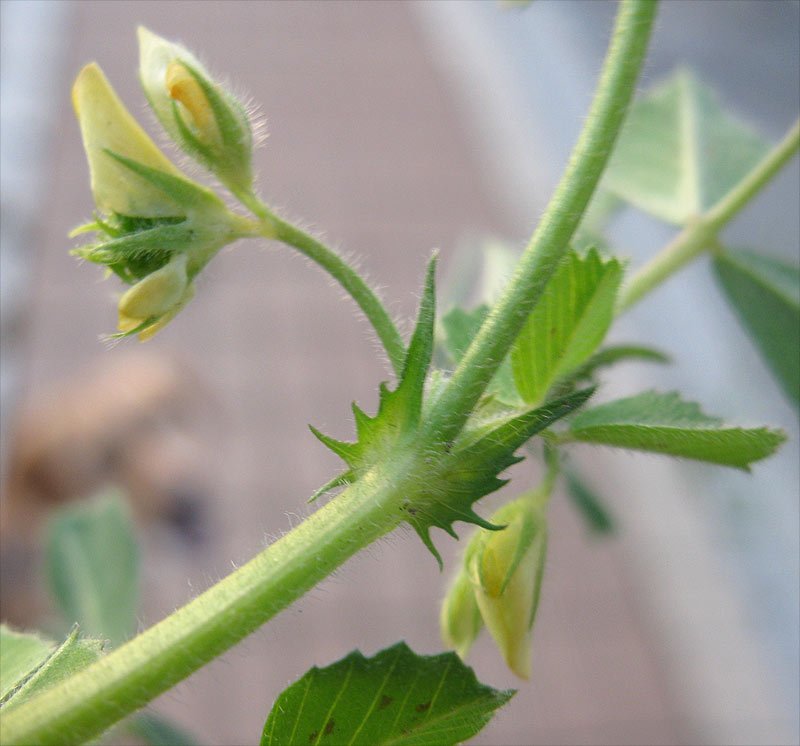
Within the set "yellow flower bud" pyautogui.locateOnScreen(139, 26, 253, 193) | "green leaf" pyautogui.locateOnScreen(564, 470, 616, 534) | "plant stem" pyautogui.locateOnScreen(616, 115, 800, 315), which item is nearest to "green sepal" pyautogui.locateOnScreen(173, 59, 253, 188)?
"yellow flower bud" pyautogui.locateOnScreen(139, 26, 253, 193)

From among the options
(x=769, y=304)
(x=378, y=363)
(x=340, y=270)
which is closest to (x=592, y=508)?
(x=769, y=304)

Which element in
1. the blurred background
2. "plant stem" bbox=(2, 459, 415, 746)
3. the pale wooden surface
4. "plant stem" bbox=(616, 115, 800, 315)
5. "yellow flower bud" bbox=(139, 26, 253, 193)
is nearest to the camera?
"plant stem" bbox=(2, 459, 415, 746)

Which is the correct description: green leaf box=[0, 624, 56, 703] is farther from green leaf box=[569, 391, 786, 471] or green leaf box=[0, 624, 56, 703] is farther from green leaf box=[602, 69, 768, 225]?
green leaf box=[602, 69, 768, 225]

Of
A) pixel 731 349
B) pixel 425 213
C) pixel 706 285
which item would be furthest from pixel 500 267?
pixel 425 213

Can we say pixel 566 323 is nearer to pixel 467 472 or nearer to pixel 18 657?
pixel 467 472

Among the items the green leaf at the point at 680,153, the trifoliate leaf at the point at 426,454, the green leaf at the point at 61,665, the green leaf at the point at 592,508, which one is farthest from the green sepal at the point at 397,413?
the green leaf at the point at 592,508

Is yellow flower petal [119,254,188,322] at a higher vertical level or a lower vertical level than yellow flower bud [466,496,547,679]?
higher
